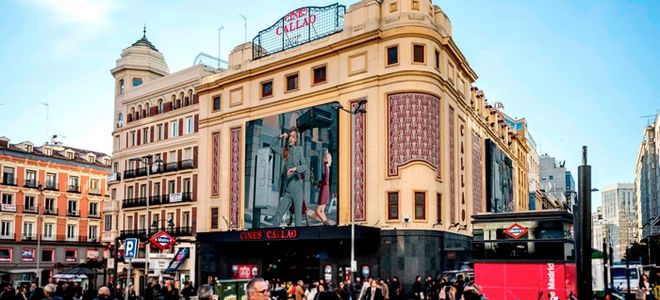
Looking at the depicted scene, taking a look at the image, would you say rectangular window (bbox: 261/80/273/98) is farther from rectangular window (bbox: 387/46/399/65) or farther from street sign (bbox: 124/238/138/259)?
street sign (bbox: 124/238/138/259)

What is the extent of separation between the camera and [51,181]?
7038 centimetres

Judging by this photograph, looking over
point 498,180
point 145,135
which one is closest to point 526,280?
point 498,180

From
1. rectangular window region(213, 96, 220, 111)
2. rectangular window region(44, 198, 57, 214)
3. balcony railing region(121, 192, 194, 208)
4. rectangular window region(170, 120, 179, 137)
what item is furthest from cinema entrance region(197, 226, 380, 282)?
rectangular window region(44, 198, 57, 214)

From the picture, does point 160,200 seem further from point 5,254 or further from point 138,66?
point 5,254

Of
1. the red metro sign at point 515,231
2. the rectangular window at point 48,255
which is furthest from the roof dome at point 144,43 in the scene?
the red metro sign at point 515,231

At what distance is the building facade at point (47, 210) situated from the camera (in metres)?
65.1

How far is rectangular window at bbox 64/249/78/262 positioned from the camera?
69250mm

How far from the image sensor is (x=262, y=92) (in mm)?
47281

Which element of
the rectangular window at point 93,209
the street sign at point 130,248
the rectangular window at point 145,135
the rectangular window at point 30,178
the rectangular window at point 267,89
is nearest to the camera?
the street sign at point 130,248

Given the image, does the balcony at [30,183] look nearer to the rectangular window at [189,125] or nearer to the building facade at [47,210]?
the building facade at [47,210]

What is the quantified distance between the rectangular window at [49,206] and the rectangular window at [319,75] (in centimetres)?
3820

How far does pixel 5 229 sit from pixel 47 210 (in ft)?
15.7

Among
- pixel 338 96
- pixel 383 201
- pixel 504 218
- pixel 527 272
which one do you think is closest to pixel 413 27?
pixel 338 96

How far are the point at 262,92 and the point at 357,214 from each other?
11979mm
